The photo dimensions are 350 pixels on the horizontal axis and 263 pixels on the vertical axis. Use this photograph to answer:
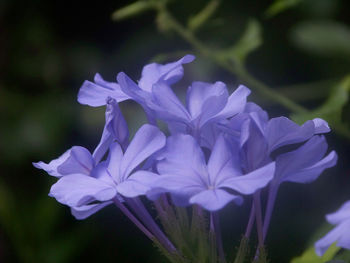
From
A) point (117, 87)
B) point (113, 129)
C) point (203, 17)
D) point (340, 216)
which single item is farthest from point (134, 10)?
point (340, 216)

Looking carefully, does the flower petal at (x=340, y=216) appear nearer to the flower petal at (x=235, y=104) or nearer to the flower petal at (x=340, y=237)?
the flower petal at (x=340, y=237)

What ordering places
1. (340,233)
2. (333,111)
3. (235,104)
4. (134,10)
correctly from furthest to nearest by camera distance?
(134,10)
(333,111)
(235,104)
(340,233)

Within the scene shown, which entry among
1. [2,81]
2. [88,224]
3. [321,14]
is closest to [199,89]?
[321,14]

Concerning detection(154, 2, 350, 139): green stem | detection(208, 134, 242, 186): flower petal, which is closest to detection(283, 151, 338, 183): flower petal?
detection(208, 134, 242, 186): flower petal

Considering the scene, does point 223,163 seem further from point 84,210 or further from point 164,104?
point 84,210

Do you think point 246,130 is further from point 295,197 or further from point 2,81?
point 2,81

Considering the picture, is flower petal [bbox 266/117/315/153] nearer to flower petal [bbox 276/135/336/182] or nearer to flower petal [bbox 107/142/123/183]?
flower petal [bbox 276/135/336/182]
